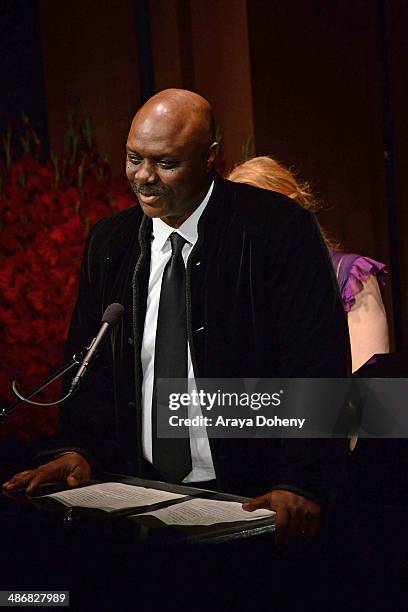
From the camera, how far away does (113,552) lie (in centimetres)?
157

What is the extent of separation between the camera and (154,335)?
203 cm

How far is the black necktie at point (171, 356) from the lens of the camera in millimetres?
1985

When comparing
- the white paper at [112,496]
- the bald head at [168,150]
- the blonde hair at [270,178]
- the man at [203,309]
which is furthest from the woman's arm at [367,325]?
the white paper at [112,496]

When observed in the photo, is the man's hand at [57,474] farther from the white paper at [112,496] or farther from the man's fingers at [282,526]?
the man's fingers at [282,526]

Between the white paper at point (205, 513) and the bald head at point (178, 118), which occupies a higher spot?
the bald head at point (178, 118)

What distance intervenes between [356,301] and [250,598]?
4.88 ft

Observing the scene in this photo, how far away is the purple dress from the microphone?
1.28 metres

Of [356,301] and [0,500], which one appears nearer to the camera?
[0,500]

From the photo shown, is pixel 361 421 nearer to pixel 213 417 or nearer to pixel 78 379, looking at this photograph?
pixel 213 417

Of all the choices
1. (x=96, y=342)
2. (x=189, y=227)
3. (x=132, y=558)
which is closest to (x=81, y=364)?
(x=96, y=342)

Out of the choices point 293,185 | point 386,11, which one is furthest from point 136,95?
point 293,185

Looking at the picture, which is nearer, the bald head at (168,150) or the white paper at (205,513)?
the white paper at (205,513)

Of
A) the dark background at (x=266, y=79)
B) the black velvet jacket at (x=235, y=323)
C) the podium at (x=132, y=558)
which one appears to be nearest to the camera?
the podium at (x=132, y=558)

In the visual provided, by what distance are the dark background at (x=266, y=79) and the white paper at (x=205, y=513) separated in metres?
2.53
